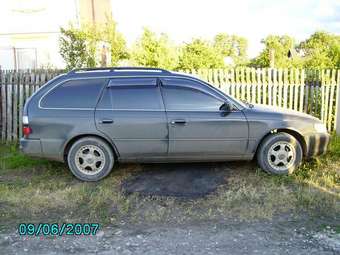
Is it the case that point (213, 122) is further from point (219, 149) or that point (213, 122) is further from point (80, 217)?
point (80, 217)

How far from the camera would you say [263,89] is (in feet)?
26.4

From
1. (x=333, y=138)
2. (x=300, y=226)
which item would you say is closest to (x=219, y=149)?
(x=300, y=226)

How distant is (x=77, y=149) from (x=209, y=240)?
2630 millimetres

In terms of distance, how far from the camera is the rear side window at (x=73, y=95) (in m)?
5.21

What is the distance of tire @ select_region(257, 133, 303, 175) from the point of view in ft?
17.5

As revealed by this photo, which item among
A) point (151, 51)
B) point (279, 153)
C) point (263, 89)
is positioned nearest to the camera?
point (279, 153)

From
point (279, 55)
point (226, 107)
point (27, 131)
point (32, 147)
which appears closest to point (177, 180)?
point (226, 107)

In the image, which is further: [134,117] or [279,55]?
[279,55]

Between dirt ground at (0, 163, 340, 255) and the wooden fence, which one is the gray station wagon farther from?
the wooden fence

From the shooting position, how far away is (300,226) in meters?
3.85

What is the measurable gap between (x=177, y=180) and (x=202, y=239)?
176cm

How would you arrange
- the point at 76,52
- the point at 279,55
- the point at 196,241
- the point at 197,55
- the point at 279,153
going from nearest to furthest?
the point at 196,241, the point at 279,153, the point at 76,52, the point at 197,55, the point at 279,55

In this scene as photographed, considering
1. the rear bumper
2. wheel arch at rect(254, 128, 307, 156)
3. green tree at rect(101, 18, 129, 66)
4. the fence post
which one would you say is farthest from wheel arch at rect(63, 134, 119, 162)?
green tree at rect(101, 18, 129, 66)

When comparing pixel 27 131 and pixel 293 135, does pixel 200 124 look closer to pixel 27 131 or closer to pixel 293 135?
pixel 293 135
